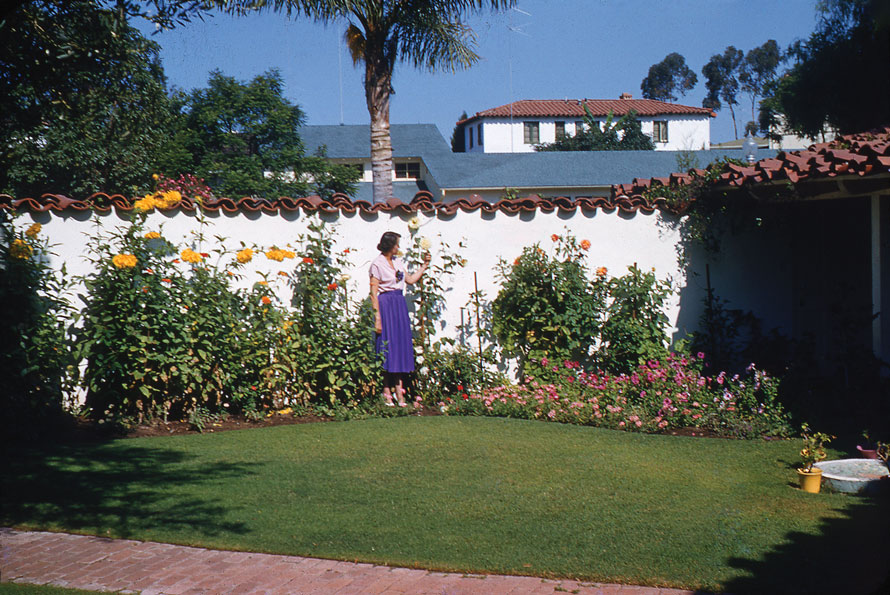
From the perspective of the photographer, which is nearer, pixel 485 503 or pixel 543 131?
pixel 485 503

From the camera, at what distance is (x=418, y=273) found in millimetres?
9172

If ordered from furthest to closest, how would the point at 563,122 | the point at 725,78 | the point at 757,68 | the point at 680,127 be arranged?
1. the point at 725,78
2. the point at 757,68
3. the point at 680,127
4. the point at 563,122

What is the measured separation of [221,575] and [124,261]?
Result: 13.8ft

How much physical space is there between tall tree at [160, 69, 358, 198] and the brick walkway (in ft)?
75.5

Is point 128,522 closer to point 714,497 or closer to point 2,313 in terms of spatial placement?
point 2,313

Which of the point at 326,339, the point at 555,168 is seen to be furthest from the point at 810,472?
the point at 555,168

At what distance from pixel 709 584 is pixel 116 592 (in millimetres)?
3077

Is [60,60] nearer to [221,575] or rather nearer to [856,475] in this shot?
[221,575]

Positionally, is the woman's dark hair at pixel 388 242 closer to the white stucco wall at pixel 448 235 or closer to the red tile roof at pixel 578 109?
the white stucco wall at pixel 448 235

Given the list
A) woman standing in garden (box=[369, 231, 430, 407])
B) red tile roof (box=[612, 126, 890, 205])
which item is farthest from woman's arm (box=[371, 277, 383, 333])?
red tile roof (box=[612, 126, 890, 205])

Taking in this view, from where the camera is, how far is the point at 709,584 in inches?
170

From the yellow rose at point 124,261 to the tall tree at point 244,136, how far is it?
63.9ft

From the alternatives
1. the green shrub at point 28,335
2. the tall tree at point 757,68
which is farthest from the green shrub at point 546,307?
the tall tree at point 757,68

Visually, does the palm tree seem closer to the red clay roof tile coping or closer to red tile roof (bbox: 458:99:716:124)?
the red clay roof tile coping
